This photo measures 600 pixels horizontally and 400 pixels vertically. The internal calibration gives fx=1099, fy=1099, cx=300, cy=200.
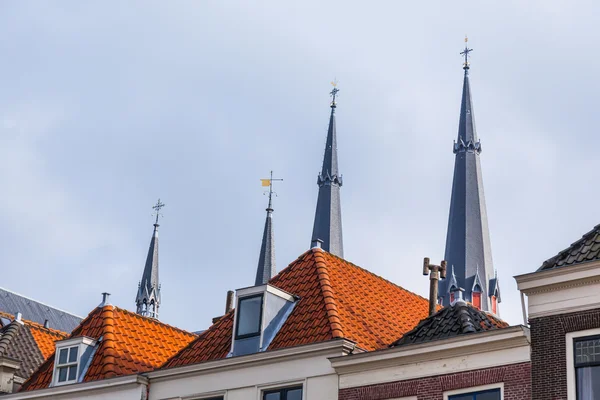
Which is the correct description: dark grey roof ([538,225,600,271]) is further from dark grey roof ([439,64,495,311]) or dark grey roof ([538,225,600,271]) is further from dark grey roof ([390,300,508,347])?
dark grey roof ([439,64,495,311])

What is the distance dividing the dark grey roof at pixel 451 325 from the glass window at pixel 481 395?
1456 millimetres

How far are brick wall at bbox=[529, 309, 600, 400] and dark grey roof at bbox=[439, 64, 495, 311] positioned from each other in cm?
10230

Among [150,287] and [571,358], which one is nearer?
[571,358]

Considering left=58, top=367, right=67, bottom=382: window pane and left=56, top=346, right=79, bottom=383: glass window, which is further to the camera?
left=58, top=367, right=67, bottom=382: window pane

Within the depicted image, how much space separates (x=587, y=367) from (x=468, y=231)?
111005mm

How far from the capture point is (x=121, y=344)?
107 ft

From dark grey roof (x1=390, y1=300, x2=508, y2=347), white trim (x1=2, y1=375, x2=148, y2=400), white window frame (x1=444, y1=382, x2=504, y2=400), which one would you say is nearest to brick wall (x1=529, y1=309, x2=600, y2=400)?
white window frame (x1=444, y1=382, x2=504, y2=400)

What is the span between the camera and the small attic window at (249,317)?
29.0 meters

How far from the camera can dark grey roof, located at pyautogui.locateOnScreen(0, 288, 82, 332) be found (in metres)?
63.9

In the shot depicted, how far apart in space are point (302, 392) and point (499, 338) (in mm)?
5810

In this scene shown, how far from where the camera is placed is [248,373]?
1100 inches

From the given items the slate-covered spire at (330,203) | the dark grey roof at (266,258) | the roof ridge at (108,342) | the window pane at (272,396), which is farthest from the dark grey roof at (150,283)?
the window pane at (272,396)

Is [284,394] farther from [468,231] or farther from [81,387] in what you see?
[468,231]

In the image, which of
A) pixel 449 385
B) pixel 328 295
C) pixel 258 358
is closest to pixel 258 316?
pixel 258 358
